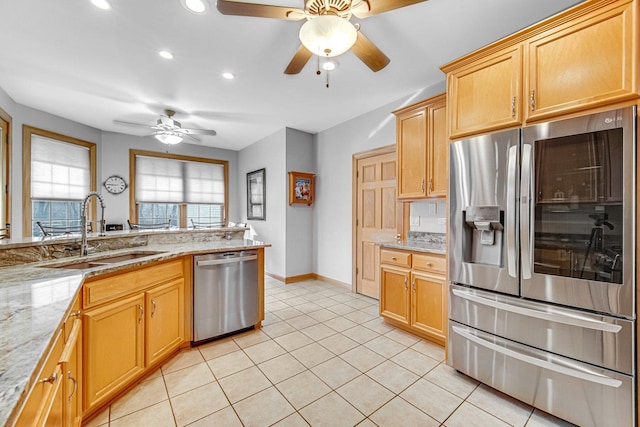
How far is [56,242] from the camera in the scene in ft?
6.44

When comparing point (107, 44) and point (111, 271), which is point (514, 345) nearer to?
point (111, 271)

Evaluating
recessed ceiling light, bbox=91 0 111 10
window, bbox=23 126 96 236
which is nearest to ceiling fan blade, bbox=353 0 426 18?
recessed ceiling light, bbox=91 0 111 10

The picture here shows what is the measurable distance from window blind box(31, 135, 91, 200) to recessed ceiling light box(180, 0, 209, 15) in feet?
12.7

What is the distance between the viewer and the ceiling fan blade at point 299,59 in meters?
1.91

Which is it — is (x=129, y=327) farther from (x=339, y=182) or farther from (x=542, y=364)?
(x=339, y=182)

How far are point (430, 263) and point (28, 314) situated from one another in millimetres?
2594

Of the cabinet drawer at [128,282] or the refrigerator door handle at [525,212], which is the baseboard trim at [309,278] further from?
the refrigerator door handle at [525,212]

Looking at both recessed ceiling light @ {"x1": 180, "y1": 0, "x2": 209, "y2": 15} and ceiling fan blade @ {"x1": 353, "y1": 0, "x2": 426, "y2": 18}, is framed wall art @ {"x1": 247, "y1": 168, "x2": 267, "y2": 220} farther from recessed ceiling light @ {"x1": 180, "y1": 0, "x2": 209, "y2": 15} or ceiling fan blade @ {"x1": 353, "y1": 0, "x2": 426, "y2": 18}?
ceiling fan blade @ {"x1": 353, "y1": 0, "x2": 426, "y2": 18}

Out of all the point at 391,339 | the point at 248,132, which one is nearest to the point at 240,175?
the point at 248,132

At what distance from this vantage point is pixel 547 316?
163 centimetres

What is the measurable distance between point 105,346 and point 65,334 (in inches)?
24.7

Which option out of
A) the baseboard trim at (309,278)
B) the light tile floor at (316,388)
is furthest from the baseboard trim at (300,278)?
the light tile floor at (316,388)

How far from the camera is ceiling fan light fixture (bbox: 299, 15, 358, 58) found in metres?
1.52

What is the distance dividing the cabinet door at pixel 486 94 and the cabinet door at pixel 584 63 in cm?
8
